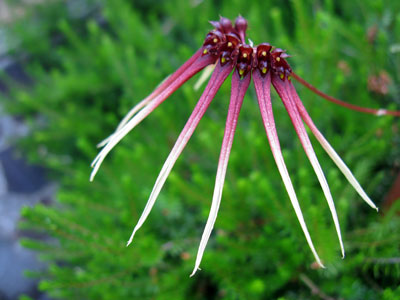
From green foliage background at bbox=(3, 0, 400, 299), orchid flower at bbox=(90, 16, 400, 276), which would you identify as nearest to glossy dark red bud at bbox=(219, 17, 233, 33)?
orchid flower at bbox=(90, 16, 400, 276)

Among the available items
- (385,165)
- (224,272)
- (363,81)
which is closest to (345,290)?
(224,272)

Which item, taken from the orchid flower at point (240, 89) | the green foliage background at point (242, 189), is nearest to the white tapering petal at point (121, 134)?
the orchid flower at point (240, 89)

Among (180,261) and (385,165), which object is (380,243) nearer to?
(385,165)

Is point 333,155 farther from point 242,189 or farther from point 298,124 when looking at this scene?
point 242,189

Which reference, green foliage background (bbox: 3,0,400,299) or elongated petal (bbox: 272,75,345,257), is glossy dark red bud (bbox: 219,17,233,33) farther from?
green foliage background (bbox: 3,0,400,299)

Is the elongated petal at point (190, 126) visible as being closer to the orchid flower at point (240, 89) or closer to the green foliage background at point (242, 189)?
the orchid flower at point (240, 89)
